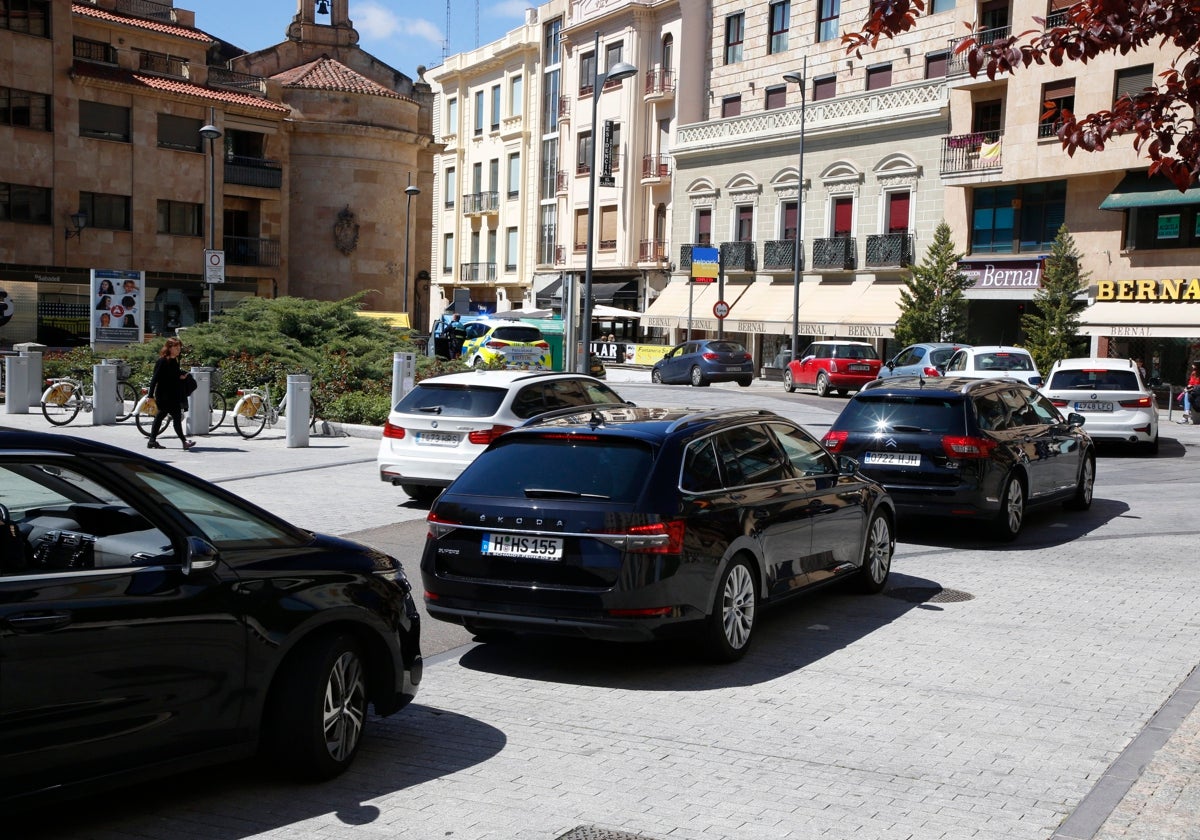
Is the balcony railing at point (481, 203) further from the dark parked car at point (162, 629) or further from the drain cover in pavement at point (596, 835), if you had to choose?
the drain cover in pavement at point (596, 835)

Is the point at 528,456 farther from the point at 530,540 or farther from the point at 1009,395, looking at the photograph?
the point at 1009,395

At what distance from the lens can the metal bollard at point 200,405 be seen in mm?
21016

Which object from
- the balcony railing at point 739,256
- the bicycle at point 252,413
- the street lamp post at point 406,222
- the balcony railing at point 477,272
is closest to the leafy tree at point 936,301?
the balcony railing at point 739,256

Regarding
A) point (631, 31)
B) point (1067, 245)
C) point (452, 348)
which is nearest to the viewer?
point (1067, 245)

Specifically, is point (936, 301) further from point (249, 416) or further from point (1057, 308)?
point (249, 416)

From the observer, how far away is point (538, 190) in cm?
6769

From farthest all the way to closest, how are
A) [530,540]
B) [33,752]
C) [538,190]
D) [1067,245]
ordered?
[538,190] → [1067,245] → [530,540] → [33,752]

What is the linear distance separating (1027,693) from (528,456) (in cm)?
324

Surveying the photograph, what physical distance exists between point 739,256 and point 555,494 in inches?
1810

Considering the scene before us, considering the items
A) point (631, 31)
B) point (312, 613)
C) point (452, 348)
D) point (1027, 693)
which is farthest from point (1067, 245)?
point (312, 613)

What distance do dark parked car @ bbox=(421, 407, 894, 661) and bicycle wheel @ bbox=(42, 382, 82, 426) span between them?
1723cm

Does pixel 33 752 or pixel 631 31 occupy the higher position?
pixel 631 31

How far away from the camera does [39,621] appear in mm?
4355

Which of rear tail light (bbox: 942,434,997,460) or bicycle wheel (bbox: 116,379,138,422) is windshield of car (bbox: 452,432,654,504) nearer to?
rear tail light (bbox: 942,434,997,460)
